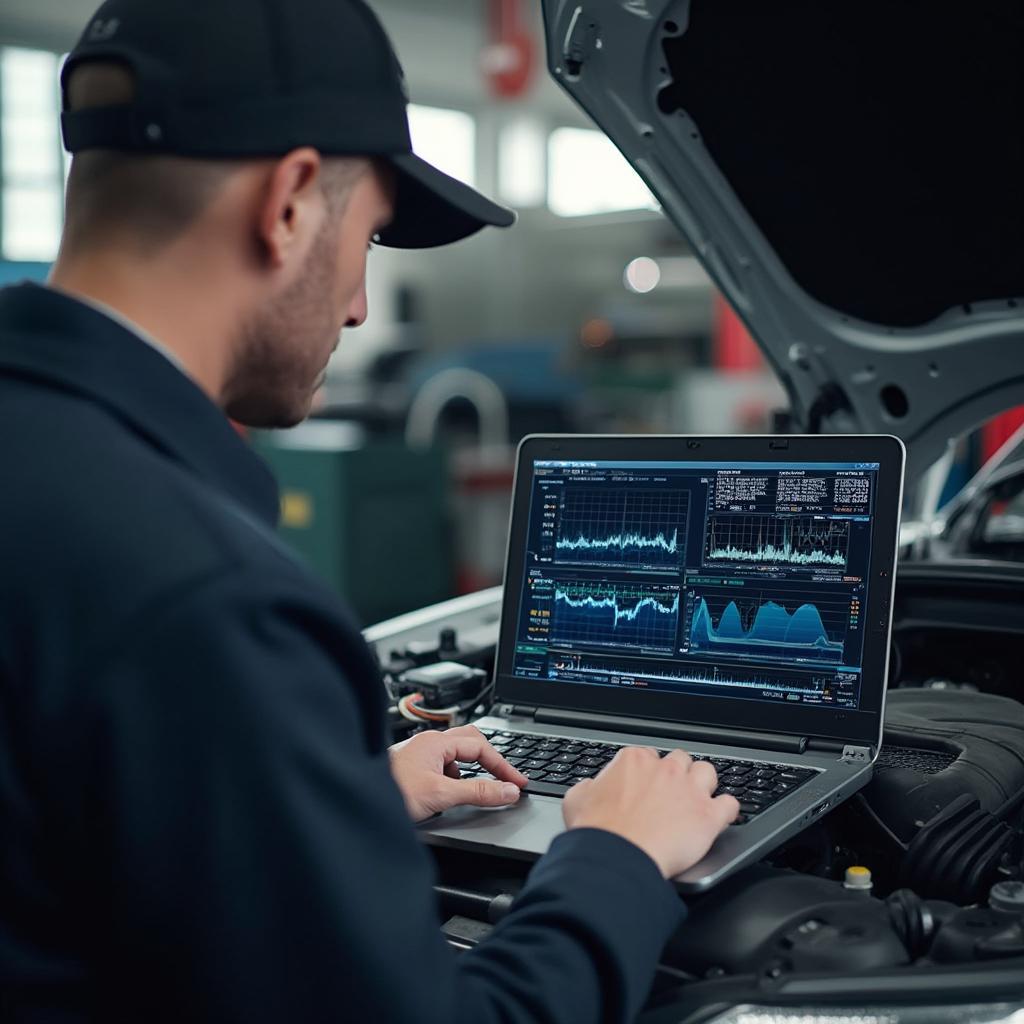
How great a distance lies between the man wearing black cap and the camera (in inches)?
24.3

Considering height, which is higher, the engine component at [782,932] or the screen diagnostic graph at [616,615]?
the screen diagnostic graph at [616,615]

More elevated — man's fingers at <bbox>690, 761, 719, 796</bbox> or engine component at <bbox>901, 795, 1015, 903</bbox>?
man's fingers at <bbox>690, 761, 719, 796</bbox>

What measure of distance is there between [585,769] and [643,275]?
7315 millimetres

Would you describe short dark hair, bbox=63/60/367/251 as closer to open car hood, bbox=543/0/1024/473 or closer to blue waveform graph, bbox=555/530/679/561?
blue waveform graph, bbox=555/530/679/561

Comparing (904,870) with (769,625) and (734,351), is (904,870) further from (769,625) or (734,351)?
(734,351)

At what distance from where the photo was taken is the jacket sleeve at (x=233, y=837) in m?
0.61

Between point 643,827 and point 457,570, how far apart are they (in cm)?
425

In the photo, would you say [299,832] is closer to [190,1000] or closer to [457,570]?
[190,1000]

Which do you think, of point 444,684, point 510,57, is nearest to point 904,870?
point 444,684

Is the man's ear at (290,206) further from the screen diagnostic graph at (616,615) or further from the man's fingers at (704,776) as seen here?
the screen diagnostic graph at (616,615)

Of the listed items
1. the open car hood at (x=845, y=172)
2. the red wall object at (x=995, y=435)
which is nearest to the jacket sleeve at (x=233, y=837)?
the open car hood at (x=845, y=172)

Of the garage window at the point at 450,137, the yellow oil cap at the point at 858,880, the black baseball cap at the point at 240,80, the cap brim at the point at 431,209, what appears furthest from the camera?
the garage window at the point at 450,137

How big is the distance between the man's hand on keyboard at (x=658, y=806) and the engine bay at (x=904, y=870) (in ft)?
0.21

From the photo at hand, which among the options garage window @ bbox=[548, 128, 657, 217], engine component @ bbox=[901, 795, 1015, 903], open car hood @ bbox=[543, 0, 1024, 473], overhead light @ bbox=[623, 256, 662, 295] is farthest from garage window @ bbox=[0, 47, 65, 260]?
engine component @ bbox=[901, 795, 1015, 903]
